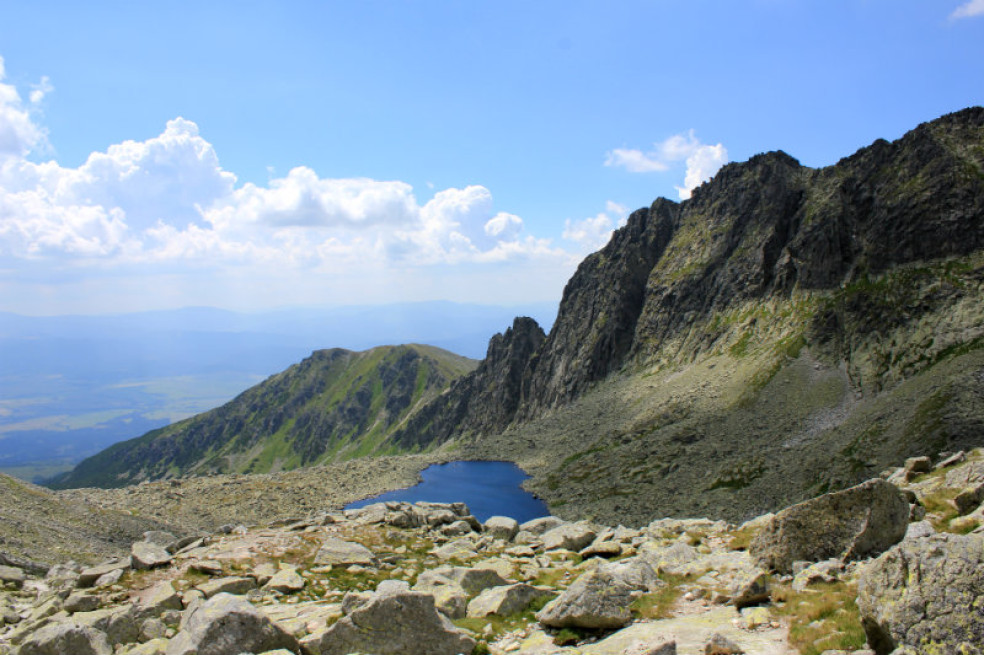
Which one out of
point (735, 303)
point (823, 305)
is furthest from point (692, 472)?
point (735, 303)

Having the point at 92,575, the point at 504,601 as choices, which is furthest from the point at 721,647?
the point at 92,575

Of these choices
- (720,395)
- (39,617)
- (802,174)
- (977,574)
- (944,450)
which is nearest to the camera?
(977,574)

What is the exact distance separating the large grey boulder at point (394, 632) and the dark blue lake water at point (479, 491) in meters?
72.5

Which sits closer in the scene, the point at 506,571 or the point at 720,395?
the point at 506,571

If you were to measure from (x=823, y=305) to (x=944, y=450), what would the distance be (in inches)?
2119

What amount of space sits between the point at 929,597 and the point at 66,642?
2468 cm

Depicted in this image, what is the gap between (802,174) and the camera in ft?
490

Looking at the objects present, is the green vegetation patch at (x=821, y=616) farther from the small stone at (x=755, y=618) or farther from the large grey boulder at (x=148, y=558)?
the large grey boulder at (x=148, y=558)

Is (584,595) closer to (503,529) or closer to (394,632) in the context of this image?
(394,632)

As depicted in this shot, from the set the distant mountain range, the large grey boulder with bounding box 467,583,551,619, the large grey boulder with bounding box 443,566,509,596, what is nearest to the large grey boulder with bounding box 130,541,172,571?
the large grey boulder with bounding box 443,566,509,596

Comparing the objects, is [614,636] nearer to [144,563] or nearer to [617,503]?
[144,563]

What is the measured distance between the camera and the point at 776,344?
114875 millimetres

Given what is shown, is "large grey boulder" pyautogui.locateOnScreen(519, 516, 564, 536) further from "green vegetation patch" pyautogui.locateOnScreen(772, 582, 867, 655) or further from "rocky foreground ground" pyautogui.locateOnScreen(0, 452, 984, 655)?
"green vegetation patch" pyautogui.locateOnScreen(772, 582, 867, 655)

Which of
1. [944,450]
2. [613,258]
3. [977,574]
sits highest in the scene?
[613,258]
